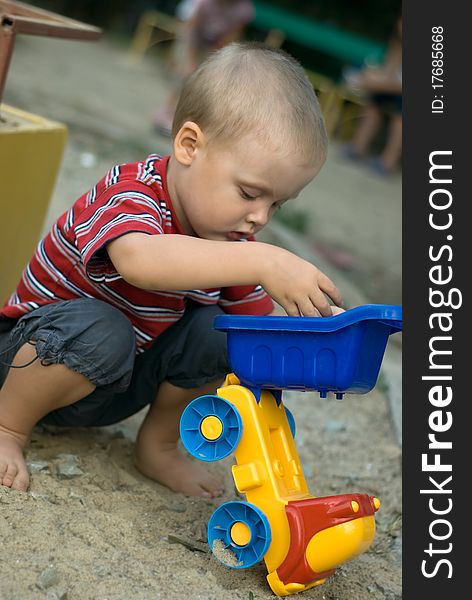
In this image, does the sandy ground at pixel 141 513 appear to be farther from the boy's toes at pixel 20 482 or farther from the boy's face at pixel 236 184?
the boy's face at pixel 236 184

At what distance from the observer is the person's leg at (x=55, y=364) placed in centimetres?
186

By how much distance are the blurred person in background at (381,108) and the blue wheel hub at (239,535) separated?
7.23m

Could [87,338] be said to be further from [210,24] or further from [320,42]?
[320,42]

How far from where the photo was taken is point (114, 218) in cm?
175

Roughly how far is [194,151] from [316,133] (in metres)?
0.25

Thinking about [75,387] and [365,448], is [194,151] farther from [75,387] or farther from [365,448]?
[365,448]

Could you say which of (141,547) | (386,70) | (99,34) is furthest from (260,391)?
(386,70)

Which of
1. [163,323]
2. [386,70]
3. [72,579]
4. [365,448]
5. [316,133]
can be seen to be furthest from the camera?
[386,70]

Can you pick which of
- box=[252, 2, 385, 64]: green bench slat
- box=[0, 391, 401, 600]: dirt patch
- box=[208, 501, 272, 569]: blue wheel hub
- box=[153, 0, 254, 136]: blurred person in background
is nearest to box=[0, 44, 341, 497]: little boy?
box=[0, 391, 401, 600]: dirt patch

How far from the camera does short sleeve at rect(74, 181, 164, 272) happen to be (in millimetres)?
1713

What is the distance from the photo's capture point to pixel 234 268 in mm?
1645

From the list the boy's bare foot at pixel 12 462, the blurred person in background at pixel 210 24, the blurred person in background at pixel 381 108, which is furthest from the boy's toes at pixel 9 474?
the blurred person in background at pixel 381 108

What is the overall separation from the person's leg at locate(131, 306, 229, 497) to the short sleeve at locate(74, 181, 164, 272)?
0.31m

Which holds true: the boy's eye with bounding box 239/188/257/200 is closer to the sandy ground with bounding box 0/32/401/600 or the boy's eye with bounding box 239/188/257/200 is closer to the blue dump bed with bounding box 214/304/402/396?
the blue dump bed with bounding box 214/304/402/396
